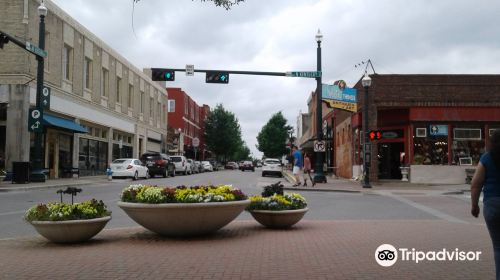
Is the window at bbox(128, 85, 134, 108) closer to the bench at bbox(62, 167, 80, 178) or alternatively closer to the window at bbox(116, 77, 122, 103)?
the window at bbox(116, 77, 122, 103)

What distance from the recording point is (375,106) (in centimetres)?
2758

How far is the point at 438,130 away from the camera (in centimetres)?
2702

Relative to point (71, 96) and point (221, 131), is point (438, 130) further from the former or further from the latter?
point (221, 131)

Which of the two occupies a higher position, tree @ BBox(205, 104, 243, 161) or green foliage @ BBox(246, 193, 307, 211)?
tree @ BBox(205, 104, 243, 161)

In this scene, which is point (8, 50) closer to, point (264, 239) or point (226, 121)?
point (264, 239)

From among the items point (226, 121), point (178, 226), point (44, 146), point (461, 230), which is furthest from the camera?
point (226, 121)

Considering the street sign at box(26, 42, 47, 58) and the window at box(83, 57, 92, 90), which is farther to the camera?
the window at box(83, 57, 92, 90)

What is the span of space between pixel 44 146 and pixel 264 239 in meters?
24.2

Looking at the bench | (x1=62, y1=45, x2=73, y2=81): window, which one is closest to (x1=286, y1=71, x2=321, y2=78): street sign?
(x1=62, y1=45, x2=73, y2=81): window

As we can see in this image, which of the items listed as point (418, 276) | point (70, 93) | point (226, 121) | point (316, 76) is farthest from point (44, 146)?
point (226, 121)

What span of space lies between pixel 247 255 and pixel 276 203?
2.75m

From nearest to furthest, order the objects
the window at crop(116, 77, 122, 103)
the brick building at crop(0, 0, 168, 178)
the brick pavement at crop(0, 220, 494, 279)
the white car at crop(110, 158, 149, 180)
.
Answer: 1. the brick pavement at crop(0, 220, 494, 279)
2. the brick building at crop(0, 0, 168, 178)
3. the white car at crop(110, 158, 149, 180)
4. the window at crop(116, 77, 122, 103)

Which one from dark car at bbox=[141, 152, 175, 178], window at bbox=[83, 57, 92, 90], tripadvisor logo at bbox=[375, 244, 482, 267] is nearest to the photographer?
tripadvisor logo at bbox=[375, 244, 482, 267]

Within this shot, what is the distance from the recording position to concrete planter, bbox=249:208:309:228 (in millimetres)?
9780
